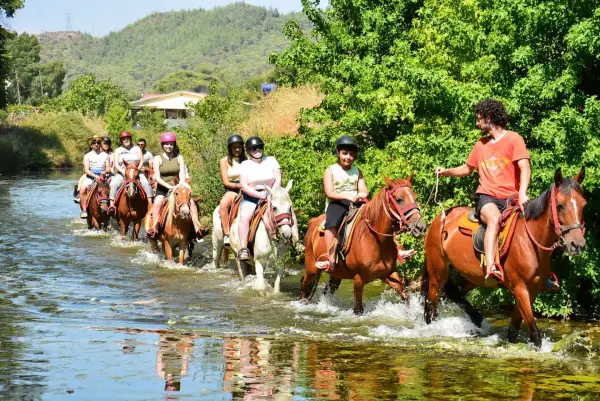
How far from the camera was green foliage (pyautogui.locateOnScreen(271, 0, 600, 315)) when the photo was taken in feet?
38.5

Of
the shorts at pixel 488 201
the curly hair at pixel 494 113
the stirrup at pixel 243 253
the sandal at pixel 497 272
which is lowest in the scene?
the stirrup at pixel 243 253

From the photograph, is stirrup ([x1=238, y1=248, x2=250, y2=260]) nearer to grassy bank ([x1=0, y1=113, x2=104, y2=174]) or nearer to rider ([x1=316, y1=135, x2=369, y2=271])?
rider ([x1=316, y1=135, x2=369, y2=271])

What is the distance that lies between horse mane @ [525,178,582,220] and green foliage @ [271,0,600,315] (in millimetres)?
1860

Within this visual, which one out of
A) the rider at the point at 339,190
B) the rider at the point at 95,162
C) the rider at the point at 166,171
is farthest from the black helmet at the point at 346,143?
the rider at the point at 95,162

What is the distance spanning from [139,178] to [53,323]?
34.8 feet

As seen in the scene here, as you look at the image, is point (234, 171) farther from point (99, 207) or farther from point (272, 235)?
point (99, 207)

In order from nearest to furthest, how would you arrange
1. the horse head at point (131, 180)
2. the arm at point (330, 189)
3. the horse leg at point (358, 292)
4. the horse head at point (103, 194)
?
the horse leg at point (358, 292) → the arm at point (330, 189) → the horse head at point (131, 180) → the horse head at point (103, 194)

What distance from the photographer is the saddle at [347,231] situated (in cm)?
1233

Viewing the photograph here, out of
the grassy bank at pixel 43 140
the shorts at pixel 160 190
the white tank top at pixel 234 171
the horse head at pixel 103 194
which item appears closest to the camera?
the white tank top at pixel 234 171

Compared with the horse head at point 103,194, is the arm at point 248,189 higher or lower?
higher

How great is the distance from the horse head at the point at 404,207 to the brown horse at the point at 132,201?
1144 cm

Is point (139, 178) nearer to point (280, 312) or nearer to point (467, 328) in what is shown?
point (280, 312)

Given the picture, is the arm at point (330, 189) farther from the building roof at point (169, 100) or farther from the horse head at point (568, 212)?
the building roof at point (169, 100)

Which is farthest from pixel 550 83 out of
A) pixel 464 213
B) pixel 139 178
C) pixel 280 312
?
pixel 139 178
